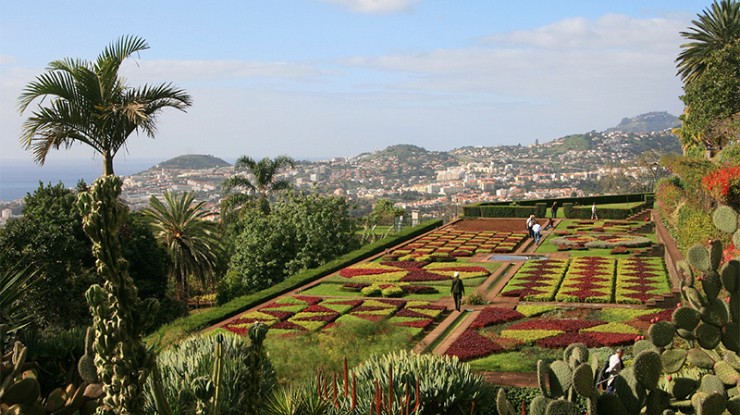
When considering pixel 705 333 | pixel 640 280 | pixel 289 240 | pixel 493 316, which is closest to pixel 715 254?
pixel 705 333

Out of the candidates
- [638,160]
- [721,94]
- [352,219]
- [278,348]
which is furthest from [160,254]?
[638,160]

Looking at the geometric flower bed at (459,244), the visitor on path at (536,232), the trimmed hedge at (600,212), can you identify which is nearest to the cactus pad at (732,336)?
the geometric flower bed at (459,244)

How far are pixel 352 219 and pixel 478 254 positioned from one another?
19.3ft

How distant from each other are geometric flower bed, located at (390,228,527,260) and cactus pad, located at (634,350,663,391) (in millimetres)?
22916

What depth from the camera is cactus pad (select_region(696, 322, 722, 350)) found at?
4383 mm

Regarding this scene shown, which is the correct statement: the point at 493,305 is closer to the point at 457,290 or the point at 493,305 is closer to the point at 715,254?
the point at 457,290

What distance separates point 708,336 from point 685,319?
0.18 m

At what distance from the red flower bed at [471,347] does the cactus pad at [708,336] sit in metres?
9.46

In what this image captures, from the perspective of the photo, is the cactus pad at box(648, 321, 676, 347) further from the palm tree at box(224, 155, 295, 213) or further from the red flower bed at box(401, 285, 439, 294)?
the palm tree at box(224, 155, 295, 213)

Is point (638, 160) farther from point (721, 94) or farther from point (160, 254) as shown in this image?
point (160, 254)

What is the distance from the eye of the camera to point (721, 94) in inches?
1256

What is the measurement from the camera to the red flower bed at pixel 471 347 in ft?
45.6

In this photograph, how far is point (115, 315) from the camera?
3.86 metres

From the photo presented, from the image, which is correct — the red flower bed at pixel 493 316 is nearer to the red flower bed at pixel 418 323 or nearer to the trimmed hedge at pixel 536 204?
the red flower bed at pixel 418 323
